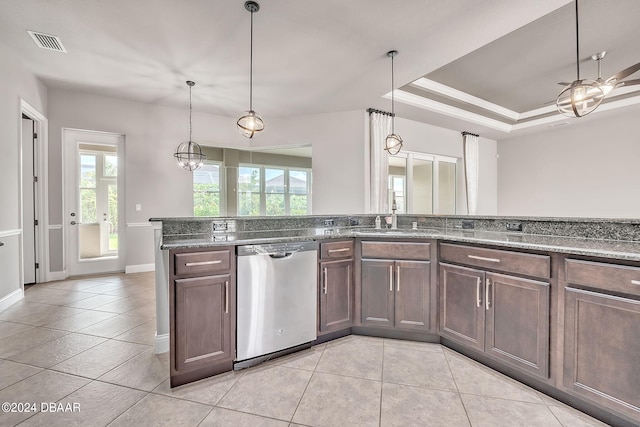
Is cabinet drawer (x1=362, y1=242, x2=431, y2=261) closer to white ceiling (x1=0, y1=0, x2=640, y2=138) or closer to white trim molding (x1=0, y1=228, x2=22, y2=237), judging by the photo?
white ceiling (x1=0, y1=0, x2=640, y2=138)

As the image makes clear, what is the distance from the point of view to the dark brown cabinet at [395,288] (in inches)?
90.3

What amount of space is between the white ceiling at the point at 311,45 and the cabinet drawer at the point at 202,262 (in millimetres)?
2078

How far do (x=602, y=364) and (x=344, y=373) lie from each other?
1430mm

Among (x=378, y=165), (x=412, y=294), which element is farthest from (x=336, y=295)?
(x=378, y=165)

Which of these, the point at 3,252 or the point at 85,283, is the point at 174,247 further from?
the point at 85,283

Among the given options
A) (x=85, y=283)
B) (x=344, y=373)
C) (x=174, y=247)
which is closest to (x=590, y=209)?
(x=344, y=373)

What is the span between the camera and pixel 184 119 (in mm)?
4930

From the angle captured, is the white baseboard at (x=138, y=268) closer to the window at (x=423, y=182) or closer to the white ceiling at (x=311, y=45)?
the white ceiling at (x=311, y=45)

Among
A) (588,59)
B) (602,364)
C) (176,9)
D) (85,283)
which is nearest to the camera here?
(602,364)

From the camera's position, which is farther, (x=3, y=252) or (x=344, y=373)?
(x=3, y=252)

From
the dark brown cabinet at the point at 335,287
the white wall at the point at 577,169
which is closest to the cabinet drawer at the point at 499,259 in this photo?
the dark brown cabinet at the point at 335,287

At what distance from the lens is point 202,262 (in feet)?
5.76

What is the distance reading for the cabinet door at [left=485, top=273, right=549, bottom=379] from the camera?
1645 mm

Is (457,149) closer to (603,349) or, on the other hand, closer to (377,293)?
(377,293)
